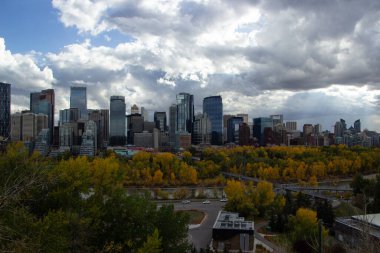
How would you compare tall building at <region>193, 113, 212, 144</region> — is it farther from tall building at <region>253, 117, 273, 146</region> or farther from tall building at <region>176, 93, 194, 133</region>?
tall building at <region>253, 117, 273, 146</region>

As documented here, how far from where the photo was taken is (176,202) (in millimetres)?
34594

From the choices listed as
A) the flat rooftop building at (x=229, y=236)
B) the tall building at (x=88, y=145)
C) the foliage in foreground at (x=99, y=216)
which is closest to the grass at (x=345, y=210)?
the flat rooftop building at (x=229, y=236)

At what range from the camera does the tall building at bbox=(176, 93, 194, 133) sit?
136438mm

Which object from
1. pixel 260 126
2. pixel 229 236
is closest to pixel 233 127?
pixel 260 126

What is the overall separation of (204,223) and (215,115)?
118749 mm

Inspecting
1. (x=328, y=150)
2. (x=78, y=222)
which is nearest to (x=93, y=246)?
(x=78, y=222)

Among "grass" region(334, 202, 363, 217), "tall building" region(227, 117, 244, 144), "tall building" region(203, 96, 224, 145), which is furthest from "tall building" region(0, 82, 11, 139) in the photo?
"tall building" region(227, 117, 244, 144)

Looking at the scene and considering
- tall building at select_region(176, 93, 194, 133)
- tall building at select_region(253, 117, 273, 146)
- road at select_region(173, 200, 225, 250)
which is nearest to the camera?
road at select_region(173, 200, 225, 250)

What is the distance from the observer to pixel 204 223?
25.4m

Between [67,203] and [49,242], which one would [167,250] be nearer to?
[67,203]

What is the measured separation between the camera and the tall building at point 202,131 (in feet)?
442

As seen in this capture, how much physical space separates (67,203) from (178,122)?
409 ft

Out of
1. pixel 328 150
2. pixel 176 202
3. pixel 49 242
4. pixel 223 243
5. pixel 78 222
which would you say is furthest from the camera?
pixel 328 150

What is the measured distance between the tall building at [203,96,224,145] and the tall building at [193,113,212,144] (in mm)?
3143
